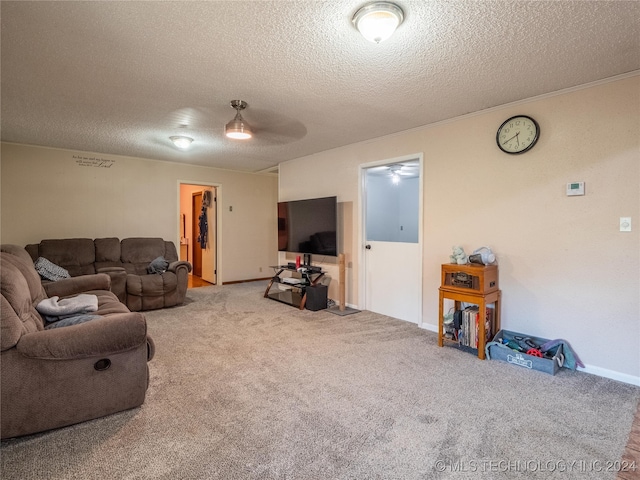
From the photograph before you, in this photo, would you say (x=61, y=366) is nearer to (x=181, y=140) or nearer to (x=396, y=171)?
(x=181, y=140)

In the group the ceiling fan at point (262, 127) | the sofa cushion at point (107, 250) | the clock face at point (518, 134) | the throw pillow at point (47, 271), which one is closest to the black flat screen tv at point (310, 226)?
the ceiling fan at point (262, 127)

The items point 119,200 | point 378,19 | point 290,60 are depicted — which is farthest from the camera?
point 119,200

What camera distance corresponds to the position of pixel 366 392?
88.4 inches

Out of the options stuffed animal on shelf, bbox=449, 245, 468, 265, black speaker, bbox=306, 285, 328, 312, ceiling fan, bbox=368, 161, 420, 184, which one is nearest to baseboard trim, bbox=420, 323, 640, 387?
stuffed animal on shelf, bbox=449, 245, 468, 265

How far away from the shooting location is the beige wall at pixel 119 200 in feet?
14.9

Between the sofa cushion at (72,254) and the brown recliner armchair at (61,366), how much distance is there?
2762 millimetres

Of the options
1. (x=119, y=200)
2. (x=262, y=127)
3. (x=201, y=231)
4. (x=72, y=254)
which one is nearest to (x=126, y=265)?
(x=72, y=254)

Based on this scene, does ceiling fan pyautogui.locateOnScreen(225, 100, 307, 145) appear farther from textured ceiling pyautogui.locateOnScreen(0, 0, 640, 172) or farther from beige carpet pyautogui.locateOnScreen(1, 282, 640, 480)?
beige carpet pyautogui.locateOnScreen(1, 282, 640, 480)

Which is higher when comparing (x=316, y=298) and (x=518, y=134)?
(x=518, y=134)

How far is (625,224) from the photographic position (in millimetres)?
2398

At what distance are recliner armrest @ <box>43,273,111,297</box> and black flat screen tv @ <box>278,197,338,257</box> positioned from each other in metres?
2.55

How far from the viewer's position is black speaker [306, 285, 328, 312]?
4.38 m

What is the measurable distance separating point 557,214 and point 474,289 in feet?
2.99

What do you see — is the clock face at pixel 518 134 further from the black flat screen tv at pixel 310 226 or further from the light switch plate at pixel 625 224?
the black flat screen tv at pixel 310 226
